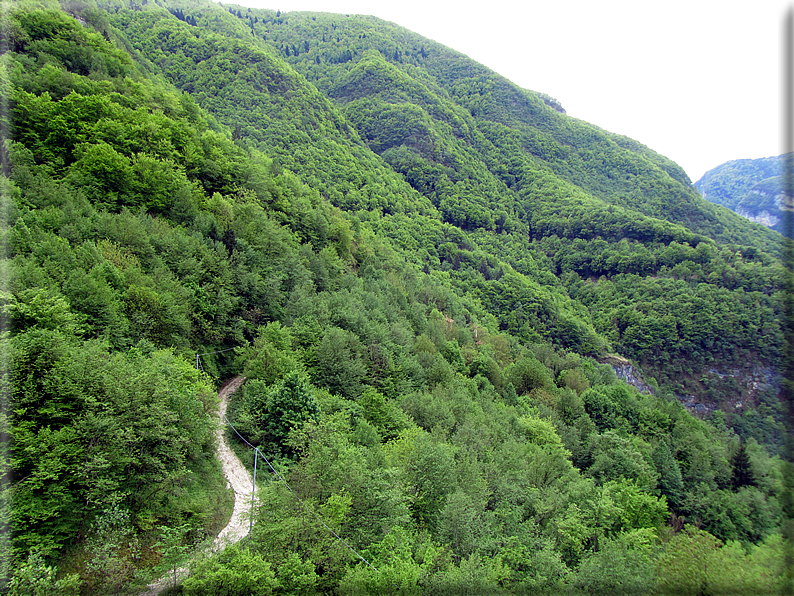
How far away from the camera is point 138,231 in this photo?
3397cm

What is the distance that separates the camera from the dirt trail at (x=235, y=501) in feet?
47.6

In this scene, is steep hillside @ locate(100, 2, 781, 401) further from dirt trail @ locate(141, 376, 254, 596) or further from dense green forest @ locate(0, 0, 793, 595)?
dirt trail @ locate(141, 376, 254, 596)

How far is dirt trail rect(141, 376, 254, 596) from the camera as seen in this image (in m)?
14.5

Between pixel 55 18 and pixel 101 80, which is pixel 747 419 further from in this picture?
pixel 55 18

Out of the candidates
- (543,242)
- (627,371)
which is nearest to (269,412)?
(627,371)

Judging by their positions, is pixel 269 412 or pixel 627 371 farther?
pixel 627 371

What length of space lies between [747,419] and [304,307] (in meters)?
134

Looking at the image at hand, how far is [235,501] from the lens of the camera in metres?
21.6

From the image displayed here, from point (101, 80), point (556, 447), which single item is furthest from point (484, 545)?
point (101, 80)

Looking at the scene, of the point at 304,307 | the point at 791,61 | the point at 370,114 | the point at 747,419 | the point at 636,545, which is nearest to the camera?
the point at 791,61

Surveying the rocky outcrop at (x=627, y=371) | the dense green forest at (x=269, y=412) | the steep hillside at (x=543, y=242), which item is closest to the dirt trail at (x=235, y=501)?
the dense green forest at (x=269, y=412)

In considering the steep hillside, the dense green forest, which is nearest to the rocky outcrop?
the steep hillside

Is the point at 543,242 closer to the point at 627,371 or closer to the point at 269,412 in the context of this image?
the point at 627,371

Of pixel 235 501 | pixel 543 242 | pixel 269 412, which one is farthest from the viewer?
pixel 543 242
